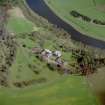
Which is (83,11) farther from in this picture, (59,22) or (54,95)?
(54,95)

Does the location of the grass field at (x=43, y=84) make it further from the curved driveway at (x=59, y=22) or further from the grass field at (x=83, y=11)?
the grass field at (x=83, y=11)

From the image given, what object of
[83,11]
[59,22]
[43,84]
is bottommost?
[43,84]

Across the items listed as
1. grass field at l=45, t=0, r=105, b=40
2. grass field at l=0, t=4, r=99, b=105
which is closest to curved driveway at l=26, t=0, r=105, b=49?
grass field at l=45, t=0, r=105, b=40

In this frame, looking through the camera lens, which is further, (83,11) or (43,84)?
(83,11)

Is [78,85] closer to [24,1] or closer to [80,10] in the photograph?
[80,10]

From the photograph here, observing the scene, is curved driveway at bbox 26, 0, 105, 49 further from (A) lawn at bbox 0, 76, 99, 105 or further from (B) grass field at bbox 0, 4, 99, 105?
(A) lawn at bbox 0, 76, 99, 105

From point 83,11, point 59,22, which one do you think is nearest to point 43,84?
point 59,22

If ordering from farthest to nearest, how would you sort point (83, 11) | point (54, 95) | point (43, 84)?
point (83, 11)
point (43, 84)
point (54, 95)

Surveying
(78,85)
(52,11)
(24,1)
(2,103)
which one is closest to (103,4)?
(52,11)
